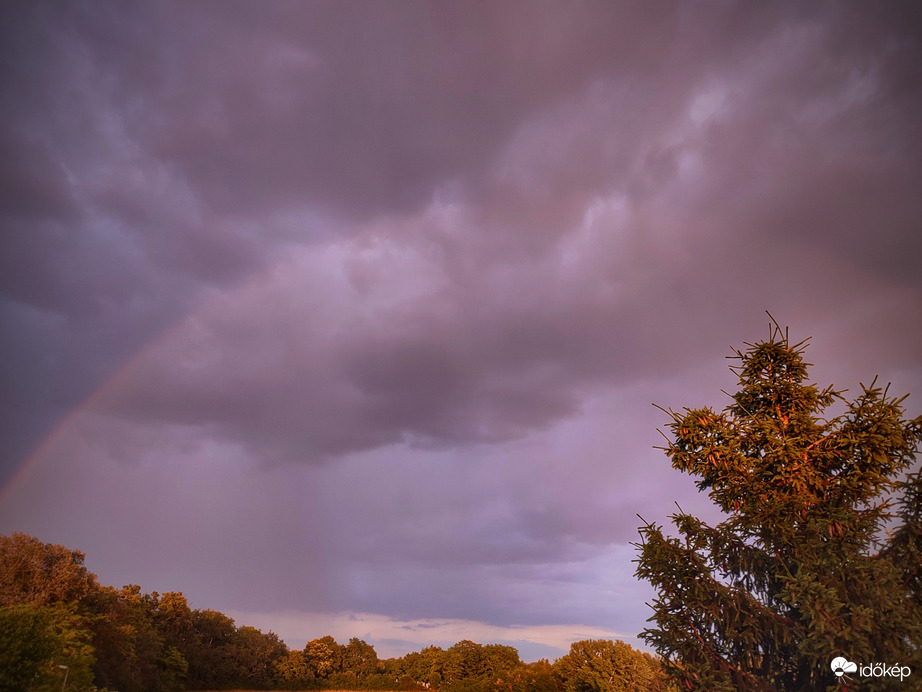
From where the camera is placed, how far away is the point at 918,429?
53.9 feet

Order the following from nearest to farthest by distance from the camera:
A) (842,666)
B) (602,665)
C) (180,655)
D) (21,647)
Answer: (842,666)
(21,647)
(602,665)
(180,655)

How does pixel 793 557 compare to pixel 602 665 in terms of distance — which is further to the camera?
pixel 602 665

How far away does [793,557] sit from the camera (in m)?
16.1

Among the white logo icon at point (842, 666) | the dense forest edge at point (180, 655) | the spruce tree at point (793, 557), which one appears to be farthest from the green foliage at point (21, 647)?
the white logo icon at point (842, 666)

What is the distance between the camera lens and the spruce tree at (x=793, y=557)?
45.7 ft

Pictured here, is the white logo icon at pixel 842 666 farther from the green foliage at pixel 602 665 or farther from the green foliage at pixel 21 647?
the green foliage at pixel 602 665

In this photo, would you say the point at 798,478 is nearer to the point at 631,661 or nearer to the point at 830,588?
the point at 830,588

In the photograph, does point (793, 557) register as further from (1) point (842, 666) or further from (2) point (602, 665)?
(2) point (602, 665)

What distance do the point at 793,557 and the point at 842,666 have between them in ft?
9.64

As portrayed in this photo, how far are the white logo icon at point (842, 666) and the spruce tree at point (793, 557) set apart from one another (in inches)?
5.0

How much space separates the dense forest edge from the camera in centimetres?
4266

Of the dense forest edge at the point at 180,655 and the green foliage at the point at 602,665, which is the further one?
the green foliage at the point at 602,665

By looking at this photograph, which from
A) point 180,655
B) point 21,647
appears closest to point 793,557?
point 21,647

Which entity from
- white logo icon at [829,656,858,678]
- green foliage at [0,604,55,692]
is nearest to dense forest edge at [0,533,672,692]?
green foliage at [0,604,55,692]
